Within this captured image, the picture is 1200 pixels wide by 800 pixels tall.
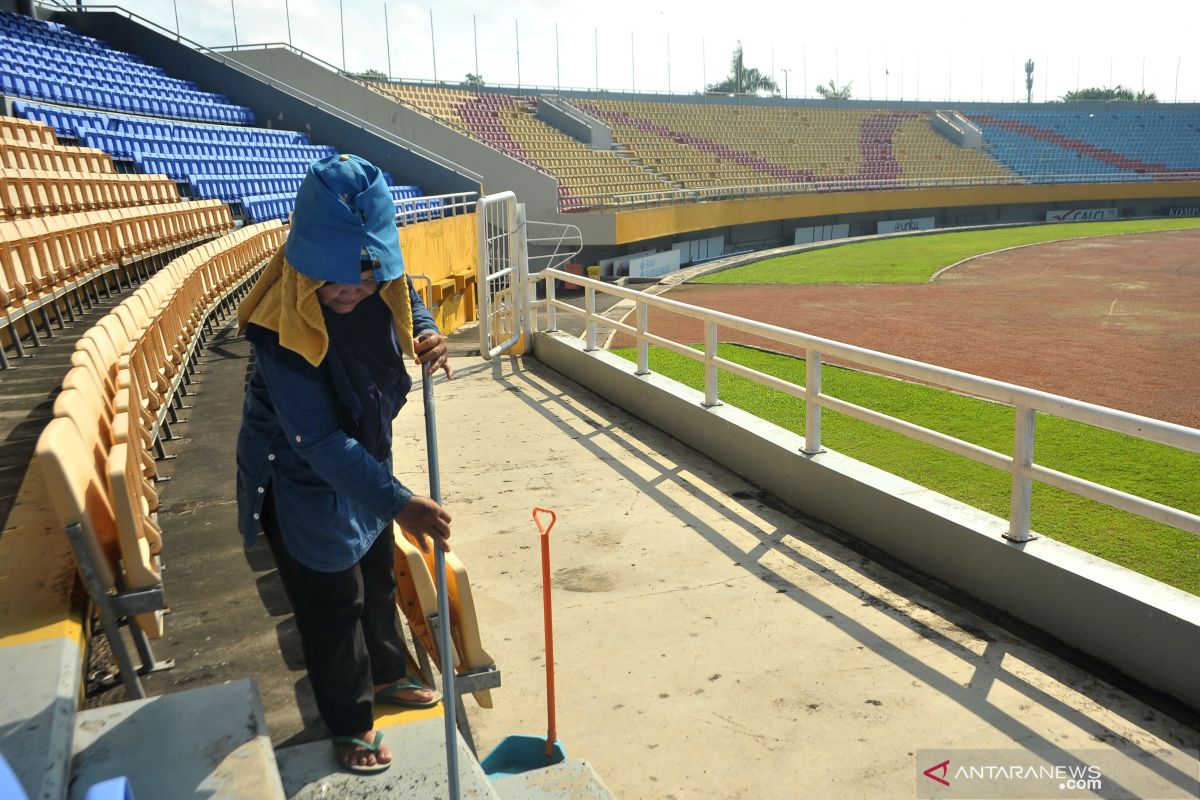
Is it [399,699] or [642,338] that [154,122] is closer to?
[642,338]

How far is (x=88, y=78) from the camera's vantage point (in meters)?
20.4

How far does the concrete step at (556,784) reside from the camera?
2.76 m

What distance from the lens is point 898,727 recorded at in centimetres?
337

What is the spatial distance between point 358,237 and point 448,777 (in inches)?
58.4

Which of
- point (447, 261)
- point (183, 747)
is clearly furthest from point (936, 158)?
point (183, 747)

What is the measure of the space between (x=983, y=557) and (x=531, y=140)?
34.9 m

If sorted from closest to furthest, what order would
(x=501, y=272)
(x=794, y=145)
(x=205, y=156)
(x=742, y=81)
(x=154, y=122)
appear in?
(x=501, y=272) → (x=205, y=156) → (x=154, y=122) → (x=794, y=145) → (x=742, y=81)

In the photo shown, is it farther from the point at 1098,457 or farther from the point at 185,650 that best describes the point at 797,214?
the point at 185,650

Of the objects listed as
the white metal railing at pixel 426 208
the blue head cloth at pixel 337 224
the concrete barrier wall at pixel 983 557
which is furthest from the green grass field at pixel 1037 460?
the white metal railing at pixel 426 208

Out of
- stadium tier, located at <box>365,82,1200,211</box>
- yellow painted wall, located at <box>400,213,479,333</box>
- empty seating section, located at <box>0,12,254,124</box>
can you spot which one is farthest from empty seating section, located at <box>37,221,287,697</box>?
stadium tier, located at <box>365,82,1200,211</box>

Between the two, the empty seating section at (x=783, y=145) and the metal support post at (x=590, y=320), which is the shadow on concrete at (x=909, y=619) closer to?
the metal support post at (x=590, y=320)

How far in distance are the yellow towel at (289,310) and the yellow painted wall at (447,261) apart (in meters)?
12.1

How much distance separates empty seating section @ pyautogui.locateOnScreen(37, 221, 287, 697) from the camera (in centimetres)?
260

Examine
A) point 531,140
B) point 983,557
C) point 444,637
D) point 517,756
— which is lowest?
point 517,756
